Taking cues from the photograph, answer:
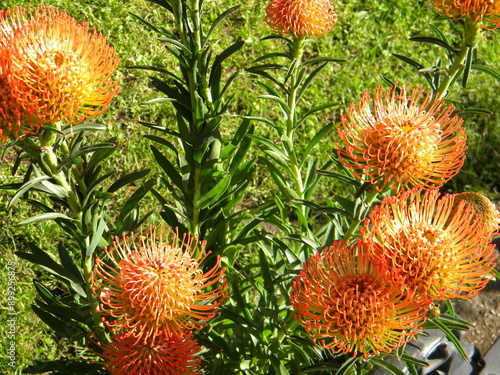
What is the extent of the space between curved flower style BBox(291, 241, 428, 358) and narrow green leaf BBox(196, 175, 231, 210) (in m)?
0.60

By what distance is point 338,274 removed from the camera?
1379 millimetres

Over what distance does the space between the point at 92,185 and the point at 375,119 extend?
0.78 meters

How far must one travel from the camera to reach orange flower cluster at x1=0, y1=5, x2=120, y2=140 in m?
1.30

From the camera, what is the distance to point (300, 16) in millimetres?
1933

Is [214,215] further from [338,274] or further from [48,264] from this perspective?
[338,274]

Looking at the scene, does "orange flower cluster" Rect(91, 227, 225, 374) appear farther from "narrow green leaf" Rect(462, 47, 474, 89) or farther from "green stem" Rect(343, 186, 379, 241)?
"narrow green leaf" Rect(462, 47, 474, 89)

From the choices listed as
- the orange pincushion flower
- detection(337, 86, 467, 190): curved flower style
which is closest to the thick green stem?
detection(337, 86, 467, 190): curved flower style

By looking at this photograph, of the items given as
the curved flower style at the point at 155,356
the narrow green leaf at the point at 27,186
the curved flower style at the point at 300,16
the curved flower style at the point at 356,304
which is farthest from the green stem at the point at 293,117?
the narrow green leaf at the point at 27,186

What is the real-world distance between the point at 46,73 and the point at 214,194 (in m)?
0.72

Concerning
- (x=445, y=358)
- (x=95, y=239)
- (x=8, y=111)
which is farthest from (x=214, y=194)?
(x=445, y=358)

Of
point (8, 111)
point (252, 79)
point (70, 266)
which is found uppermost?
point (8, 111)

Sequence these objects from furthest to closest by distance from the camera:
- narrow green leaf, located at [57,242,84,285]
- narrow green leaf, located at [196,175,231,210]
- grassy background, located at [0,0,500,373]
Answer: grassy background, located at [0,0,500,373] → narrow green leaf, located at [196,175,231,210] → narrow green leaf, located at [57,242,84,285]

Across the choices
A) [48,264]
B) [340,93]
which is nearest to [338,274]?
[48,264]

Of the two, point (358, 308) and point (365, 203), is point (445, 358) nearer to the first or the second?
point (365, 203)
